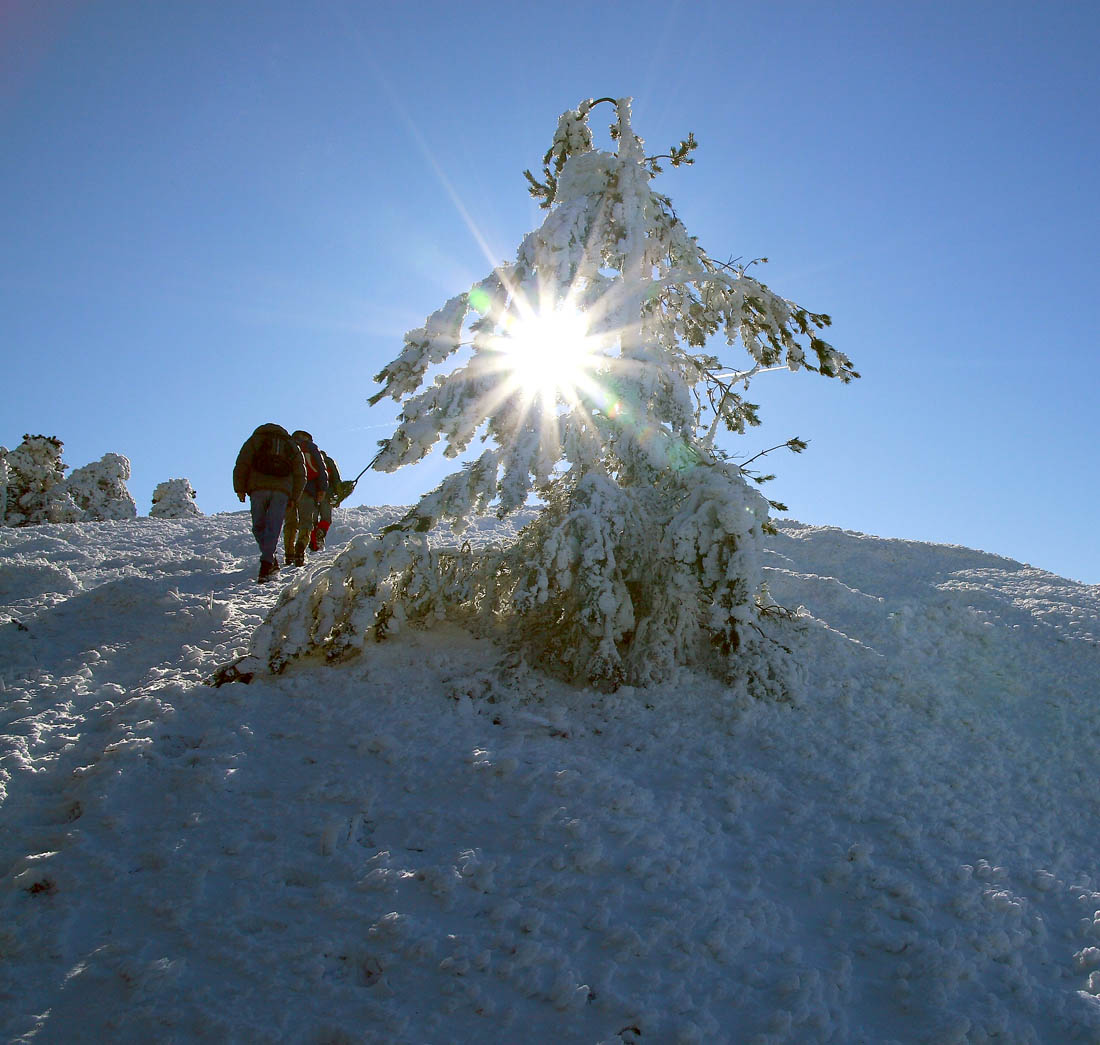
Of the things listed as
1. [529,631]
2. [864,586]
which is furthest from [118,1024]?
[864,586]

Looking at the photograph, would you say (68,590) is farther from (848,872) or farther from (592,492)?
(848,872)

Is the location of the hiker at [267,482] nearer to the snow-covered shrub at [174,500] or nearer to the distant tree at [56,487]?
the snow-covered shrub at [174,500]

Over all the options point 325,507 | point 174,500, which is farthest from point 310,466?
point 174,500

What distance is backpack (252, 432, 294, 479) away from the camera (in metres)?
8.41

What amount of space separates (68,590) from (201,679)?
122 inches

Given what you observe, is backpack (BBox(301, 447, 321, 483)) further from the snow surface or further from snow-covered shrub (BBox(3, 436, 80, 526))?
snow-covered shrub (BBox(3, 436, 80, 526))

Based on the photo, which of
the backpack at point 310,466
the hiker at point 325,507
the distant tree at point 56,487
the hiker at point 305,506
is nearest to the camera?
the hiker at point 305,506

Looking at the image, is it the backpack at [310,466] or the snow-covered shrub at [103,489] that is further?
→ the snow-covered shrub at [103,489]

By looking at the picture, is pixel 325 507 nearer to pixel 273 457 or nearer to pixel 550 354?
pixel 273 457

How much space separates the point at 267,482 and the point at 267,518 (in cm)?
43

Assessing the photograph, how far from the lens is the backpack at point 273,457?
8.41 metres

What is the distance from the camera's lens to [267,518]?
8406 mm

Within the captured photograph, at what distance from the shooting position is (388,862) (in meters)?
3.56

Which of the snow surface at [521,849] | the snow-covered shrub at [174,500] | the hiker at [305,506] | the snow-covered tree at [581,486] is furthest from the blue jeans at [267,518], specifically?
the snow-covered shrub at [174,500]
